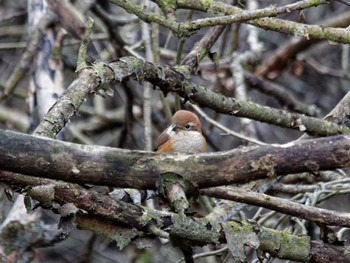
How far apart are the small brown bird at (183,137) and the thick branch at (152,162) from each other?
221cm

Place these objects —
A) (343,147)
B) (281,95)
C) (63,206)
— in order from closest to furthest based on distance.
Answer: (343,147)
(63,206)
(281,95)

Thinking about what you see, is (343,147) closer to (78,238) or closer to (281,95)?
(281,95)

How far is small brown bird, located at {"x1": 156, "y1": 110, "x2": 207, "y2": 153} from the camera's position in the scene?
4137 millimetres

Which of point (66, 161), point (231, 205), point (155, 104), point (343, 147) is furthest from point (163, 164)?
point (155, 104)

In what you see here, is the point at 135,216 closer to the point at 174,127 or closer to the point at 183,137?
the point at 174,127

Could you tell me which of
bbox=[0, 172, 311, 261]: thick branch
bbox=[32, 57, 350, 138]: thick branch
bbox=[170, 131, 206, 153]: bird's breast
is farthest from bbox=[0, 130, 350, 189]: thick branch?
bbox=[170, 131, 206, 153]: bird's breast

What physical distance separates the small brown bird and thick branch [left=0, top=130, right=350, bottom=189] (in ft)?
7.25

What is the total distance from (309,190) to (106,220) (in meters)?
1.80

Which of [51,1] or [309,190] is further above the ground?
[51,1]

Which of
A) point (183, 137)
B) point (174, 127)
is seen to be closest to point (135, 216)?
point (174, 127)

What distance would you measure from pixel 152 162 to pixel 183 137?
7.57ft

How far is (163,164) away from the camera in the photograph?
6.25ft

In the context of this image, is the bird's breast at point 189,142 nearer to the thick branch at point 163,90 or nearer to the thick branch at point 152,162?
the thick branch at point 163,90

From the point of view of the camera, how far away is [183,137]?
13.8 ft
